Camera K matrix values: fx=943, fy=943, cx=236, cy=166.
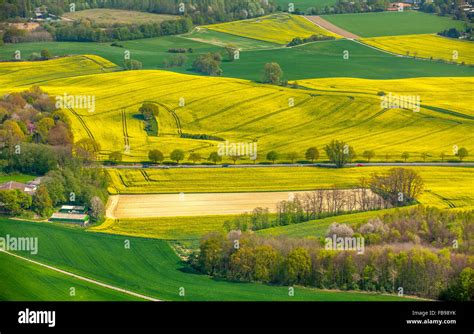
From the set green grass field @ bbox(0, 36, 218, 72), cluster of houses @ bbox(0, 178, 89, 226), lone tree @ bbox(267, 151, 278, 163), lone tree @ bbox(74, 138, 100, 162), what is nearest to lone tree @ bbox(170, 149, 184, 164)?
lone tree @ bbox(74, 138, 100, 162)

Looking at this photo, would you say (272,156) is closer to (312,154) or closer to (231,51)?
(312,154)

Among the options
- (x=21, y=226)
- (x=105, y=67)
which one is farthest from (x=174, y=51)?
(x=21, y=226)

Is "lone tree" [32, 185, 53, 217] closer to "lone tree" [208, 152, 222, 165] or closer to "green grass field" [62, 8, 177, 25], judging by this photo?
"lone tree" [208, 152, 222, 165]

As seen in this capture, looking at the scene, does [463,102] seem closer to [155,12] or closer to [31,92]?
[31,92]

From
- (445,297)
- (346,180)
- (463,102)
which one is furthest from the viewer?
(463,102)

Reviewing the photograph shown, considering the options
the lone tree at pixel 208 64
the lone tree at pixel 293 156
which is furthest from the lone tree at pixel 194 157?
the lone tree at pixel 208 64

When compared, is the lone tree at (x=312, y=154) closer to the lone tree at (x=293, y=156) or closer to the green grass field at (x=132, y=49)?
the lone tree at (x=293, y=156)
